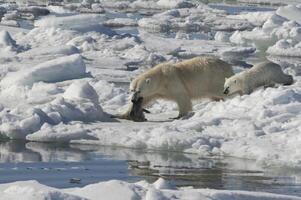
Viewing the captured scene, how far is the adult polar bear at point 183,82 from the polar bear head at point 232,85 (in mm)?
224

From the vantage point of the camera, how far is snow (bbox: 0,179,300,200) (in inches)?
174

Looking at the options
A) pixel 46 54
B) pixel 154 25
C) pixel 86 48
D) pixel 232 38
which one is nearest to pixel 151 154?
pixel 46 54

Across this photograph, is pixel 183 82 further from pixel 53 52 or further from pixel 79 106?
pixel 53 52

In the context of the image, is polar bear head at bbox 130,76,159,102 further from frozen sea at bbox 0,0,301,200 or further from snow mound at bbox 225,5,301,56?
snow mound at bbox 225,5,301,56

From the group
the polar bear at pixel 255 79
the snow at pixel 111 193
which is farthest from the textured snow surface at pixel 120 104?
the snow at pixel 111 193

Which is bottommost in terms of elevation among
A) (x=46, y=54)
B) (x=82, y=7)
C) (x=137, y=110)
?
(x=82, y=7)

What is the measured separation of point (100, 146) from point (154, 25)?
1660 centimetres

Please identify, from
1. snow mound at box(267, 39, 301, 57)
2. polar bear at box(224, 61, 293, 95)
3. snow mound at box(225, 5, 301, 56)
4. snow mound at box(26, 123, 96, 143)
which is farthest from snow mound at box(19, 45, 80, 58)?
snow mound at box(26, 123, 96, 143)

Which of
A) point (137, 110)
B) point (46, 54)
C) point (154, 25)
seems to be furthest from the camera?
point (154, 25)

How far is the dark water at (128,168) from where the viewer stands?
6.05 meters

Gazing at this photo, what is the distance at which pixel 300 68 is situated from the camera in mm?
15219

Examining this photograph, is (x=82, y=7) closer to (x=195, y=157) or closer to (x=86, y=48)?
(x=86, y=48)

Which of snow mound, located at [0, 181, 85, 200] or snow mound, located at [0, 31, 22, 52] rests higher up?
snow mound, located at [0, 181, 85, 200]

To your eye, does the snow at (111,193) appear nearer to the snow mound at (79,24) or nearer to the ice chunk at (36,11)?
the snow mound at (79,24)
